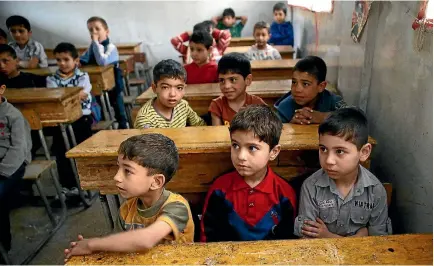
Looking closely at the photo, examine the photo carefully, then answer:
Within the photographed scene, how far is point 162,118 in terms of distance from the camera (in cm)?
199

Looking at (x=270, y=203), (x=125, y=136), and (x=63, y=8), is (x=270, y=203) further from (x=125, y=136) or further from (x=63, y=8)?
(x=63, y=8)

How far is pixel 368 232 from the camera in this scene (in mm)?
1381

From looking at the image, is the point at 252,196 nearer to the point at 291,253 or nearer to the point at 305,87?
the point at 291,253

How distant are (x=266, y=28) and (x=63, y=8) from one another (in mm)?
4926

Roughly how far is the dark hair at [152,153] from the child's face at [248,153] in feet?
0.81

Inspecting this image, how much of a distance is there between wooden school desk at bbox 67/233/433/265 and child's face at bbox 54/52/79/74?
2.59 m

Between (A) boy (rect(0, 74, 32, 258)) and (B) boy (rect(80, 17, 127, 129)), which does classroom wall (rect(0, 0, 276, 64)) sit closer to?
(B) boy (rect(80, 17, 127, 129))

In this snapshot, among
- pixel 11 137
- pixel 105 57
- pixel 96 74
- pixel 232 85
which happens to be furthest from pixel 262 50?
pixel 11 137

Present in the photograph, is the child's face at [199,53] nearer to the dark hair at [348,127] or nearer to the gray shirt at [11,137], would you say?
the gray shirt at [11,137]

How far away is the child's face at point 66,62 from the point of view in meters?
3.14

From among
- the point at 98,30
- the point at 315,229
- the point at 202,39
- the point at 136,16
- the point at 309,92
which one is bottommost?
the point at 315,229

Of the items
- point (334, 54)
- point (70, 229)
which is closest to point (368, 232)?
point (334, 54)

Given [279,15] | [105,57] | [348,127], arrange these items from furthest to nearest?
[279,15] → [105,57] → [348,127]

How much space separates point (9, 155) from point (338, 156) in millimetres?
1870
